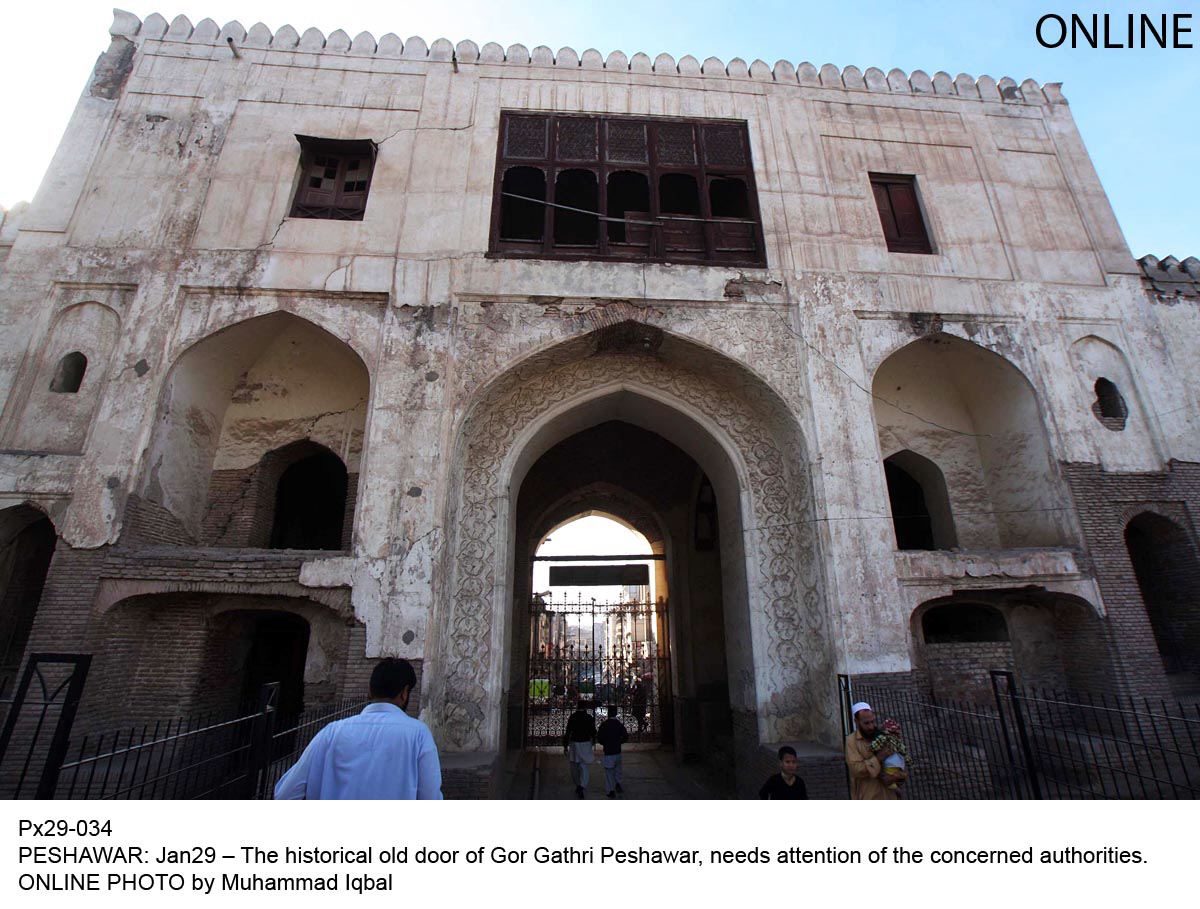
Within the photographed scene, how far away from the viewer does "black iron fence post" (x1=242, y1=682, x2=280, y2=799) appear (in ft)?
12.4

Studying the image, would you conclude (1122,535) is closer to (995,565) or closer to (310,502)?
(995,565)

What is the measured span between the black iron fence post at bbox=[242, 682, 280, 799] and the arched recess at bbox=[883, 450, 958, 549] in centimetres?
836

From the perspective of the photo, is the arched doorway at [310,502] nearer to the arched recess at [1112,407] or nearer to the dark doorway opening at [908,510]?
the dark doorway opening at [908,510]

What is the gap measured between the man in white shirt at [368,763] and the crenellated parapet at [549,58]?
10.7 m

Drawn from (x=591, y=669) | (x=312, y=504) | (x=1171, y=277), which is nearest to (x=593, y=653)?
(x=591, y=669)

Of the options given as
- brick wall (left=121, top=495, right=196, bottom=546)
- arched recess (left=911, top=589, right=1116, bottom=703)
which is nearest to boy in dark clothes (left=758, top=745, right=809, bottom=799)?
arched recess (left=911, top=589, right=1116, bottom=703)

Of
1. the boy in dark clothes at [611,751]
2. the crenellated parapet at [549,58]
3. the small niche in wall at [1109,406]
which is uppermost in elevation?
the crenellated parapet at [549,58]

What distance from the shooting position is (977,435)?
9641 mm

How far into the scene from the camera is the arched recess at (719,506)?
725 cm

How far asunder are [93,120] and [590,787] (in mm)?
12153

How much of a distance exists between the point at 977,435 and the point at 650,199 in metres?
6.27

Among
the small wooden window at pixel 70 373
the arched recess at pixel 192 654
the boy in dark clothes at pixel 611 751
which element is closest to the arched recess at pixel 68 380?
the small wooden window at pixel 70 373

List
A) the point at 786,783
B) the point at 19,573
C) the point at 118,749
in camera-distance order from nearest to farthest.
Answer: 1. the point at 786,783
2. the point at 118,749
3. the point at 19,573

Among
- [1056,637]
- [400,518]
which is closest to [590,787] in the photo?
[400,518]
